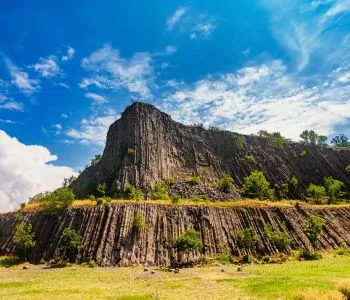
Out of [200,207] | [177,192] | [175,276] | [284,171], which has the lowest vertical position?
[175,276]

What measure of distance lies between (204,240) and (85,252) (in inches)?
738

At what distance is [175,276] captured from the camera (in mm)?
44250

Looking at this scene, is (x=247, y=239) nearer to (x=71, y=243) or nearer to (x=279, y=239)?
(x=279, y=239)

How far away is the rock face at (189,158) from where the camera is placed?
88.9 metres

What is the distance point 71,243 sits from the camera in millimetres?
57375

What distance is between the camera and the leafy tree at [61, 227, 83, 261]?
57.5 m

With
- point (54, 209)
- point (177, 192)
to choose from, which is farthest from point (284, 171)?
point (54, 209)

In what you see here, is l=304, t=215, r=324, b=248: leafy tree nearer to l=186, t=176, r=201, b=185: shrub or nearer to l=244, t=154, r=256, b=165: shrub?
l=186, t=176, r=201, b=185: shrub

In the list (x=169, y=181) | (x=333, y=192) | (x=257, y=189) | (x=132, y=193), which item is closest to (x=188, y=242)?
(x=132, y=193)

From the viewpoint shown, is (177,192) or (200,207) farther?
(177,192)

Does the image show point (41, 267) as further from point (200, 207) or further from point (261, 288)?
point (261, 288)

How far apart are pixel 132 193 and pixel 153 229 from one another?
17.7m

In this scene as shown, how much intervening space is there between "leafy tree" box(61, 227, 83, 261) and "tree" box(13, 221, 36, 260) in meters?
6.93

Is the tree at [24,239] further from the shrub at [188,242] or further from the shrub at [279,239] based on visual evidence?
the shrub at [279,239]
